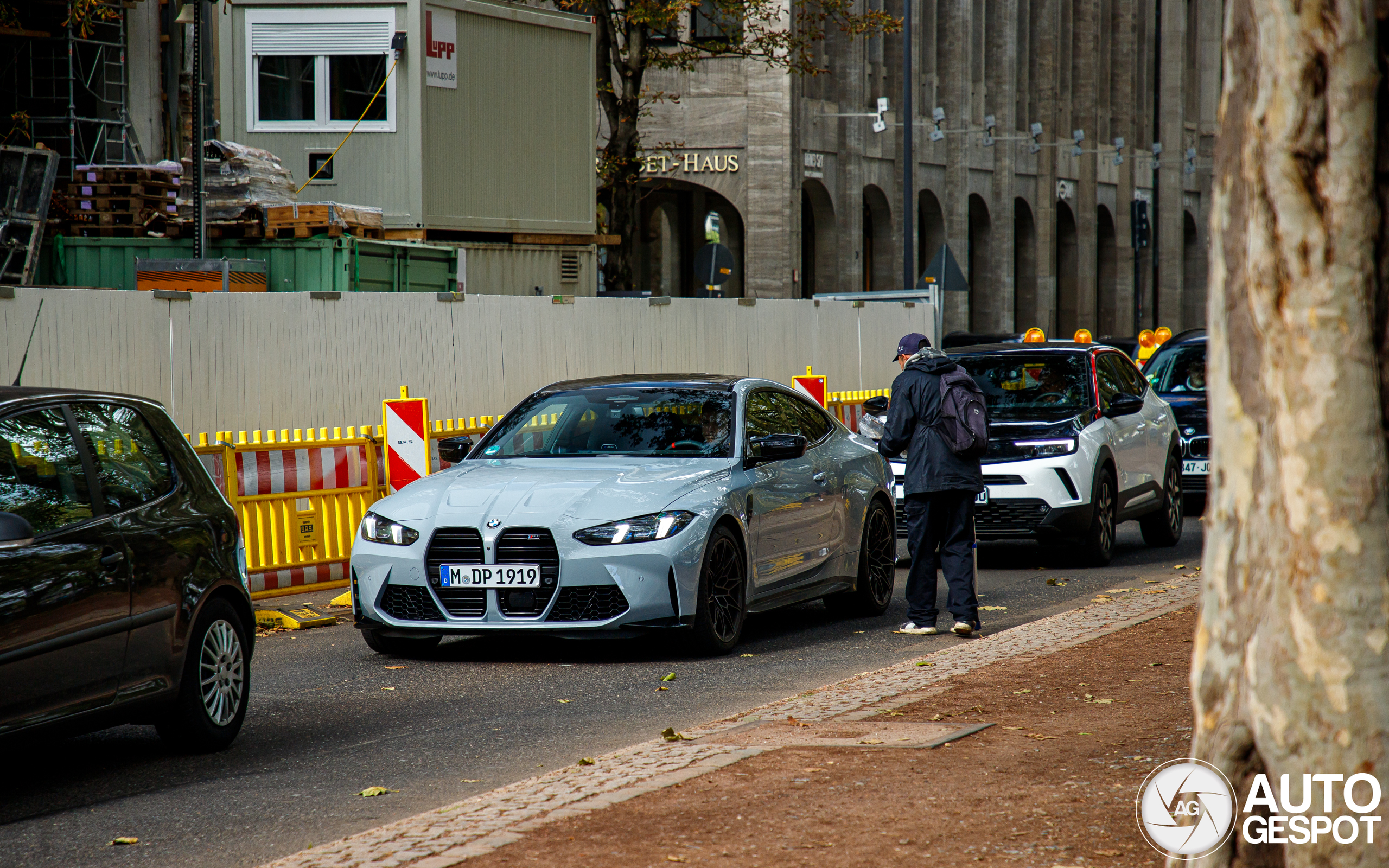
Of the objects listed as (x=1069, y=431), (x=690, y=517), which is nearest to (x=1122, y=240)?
(x=1069, y=431)

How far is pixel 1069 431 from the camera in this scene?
14.1 metres

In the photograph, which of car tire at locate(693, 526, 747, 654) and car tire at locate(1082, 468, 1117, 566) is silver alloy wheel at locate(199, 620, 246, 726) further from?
car tire at locate(1082, 468, 1117, 566)

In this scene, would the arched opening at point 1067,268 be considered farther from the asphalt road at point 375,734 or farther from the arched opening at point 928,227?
the asphalt road at point 375,734

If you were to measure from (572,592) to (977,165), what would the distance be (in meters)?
48.1

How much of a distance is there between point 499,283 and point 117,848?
2106cm

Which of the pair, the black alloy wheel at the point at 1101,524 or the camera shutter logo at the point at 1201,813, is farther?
the black alloy wheel at the point at 1101,524

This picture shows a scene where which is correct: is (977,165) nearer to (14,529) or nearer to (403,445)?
(403,445)

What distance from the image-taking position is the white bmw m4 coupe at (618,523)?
9.27 m

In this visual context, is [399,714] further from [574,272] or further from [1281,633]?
[574,272]

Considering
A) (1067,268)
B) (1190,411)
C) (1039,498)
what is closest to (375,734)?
(1039,498)

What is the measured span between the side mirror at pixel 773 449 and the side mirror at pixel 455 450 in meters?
1.66

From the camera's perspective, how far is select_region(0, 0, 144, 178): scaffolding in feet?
79.3

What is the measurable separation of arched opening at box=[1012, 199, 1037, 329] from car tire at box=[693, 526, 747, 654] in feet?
169

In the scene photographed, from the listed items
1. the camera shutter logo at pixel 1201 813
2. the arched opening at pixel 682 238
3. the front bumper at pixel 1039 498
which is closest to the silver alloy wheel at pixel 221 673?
the camera shutter logo at pixel 1201 813
